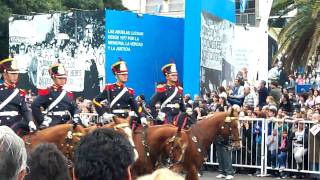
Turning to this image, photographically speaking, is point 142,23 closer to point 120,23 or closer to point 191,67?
point 120,23

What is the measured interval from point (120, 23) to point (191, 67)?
4.82 m

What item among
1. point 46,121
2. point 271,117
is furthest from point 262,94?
point 46,121

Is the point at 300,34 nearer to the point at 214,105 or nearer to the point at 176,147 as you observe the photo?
the point at 214,105

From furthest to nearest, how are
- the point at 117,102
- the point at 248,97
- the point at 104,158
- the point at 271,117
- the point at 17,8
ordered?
1. the point at 17,8
2. the point at 248,97
3. the point at 271,117
4. the point at 117,102
5. the point at 104,158

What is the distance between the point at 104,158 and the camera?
121 inches

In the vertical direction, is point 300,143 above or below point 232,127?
below

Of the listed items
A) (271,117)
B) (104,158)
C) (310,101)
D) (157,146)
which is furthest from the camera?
(310,101)

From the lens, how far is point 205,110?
54.3ft

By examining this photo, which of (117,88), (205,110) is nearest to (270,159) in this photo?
(205,110)

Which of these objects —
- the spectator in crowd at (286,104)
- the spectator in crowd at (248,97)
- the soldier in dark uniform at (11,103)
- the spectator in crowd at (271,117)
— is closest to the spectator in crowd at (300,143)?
the spectator in crowd at (271,117)

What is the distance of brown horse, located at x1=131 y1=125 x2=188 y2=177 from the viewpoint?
10203 millimetres

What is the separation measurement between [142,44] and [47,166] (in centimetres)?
2138

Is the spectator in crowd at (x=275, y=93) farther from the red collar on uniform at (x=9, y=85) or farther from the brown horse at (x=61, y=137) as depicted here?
the brown horse at (x=61, y=137)

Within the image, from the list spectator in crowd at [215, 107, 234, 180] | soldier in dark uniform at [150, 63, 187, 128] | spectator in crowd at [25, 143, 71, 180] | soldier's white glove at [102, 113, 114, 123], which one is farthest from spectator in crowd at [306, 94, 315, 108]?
spectator in crowd at [25, 143, 71, 180]
